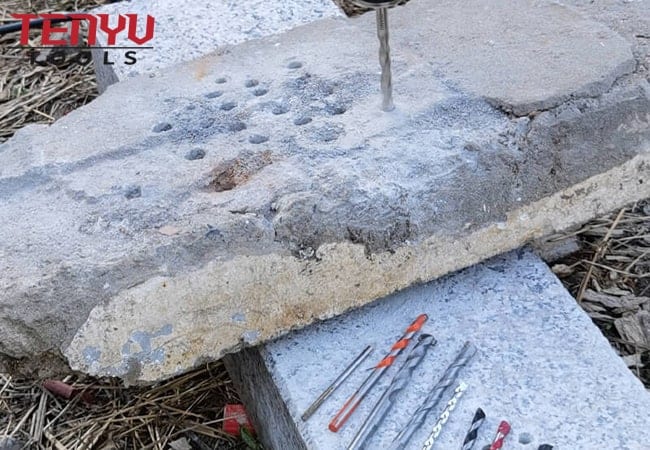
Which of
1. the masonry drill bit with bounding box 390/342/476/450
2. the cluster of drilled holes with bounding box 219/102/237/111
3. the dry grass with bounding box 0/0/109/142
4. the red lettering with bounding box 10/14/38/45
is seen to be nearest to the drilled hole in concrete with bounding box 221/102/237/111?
the cluster of drilled holes with bounding box 219/102/237/111

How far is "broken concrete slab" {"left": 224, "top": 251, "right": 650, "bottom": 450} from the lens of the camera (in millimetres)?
1638

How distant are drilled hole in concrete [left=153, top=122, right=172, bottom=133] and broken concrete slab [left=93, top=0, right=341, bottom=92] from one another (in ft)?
1.66

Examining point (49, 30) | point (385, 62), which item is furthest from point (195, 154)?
point (49, 30)

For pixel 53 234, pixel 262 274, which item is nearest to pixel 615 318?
pixel 262 274

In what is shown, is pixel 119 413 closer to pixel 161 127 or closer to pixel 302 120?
pixel 161 127

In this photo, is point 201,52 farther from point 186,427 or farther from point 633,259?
point 633,259

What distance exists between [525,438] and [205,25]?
5.31ft

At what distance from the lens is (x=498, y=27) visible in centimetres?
221

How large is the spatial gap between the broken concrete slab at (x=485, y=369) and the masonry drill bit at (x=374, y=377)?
1cm

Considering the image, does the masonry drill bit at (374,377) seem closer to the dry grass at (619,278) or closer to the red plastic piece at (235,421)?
the red plastic piece at (235,421)

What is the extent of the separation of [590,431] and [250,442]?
792 mm

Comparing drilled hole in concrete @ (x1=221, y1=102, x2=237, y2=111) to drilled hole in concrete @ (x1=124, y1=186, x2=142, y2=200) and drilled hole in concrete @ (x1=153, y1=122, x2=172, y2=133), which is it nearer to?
drilled hole in concrete @ (x1=153, y1=122, x2=172, y2=133)

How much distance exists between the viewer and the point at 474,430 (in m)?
1.63

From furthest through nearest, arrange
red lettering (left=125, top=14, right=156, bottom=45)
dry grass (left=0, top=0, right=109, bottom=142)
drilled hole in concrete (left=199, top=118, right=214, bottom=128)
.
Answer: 1. dry grass (left=0, top=0, right=109, bottom=142)
2. red lettering (left=125, top=14, right=156, bottom=45)
3. drilled hole in concrete (left=199, top=118, right=214, bottom=128)
